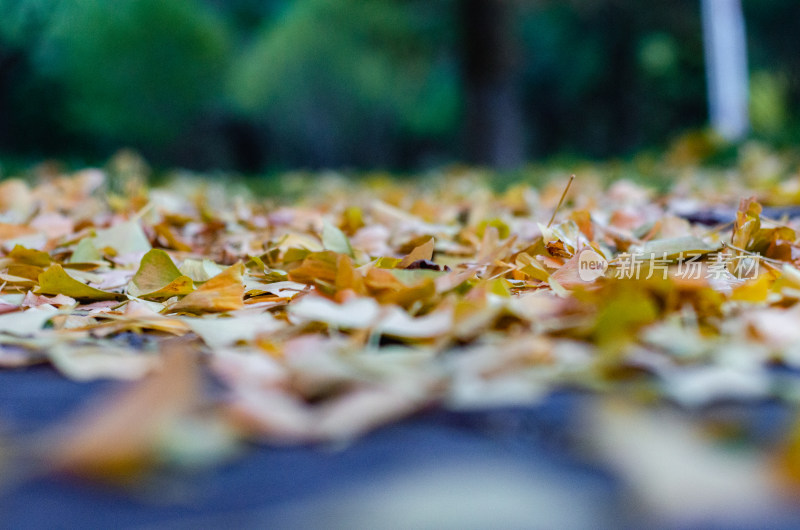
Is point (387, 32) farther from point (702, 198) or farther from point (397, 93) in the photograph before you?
point (702, 198)

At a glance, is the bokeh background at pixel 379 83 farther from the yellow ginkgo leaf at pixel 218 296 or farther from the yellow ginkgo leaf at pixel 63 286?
the yellow ginkgo leaf at pixel 218 296

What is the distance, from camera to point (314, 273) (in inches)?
29.1

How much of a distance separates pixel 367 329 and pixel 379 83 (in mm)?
9063

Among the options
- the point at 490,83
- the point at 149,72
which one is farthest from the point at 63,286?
the point at 149,72

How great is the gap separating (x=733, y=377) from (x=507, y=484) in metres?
0.18

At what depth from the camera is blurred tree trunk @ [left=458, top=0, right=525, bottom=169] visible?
4859mm

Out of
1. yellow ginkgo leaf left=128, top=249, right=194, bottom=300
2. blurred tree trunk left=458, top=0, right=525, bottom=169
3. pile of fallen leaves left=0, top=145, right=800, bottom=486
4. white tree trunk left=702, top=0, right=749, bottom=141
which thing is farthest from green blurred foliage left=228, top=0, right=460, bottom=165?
yellow ginkgo leaf left=128, top=249, right=194, bottom=300

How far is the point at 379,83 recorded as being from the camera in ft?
30.5

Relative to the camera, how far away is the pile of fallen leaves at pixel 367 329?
1.33 feet

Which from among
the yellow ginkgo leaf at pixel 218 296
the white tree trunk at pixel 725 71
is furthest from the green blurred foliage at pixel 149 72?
the yellow ginkgo leaf at pixel 218 296

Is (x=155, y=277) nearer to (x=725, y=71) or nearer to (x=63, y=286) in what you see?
(x=63, y=286)

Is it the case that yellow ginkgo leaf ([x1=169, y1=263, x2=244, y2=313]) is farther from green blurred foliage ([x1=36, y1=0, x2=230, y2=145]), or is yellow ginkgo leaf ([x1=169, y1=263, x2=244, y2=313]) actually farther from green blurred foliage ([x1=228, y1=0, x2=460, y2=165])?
green blurred foliage ([x1=36, y1=0, x2=230, y2=145])

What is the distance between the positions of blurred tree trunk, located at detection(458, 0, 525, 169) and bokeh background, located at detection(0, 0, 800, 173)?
0.5 inches

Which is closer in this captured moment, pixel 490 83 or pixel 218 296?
pixel 218 296
